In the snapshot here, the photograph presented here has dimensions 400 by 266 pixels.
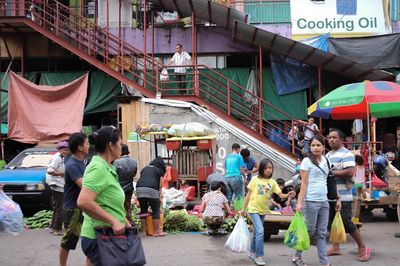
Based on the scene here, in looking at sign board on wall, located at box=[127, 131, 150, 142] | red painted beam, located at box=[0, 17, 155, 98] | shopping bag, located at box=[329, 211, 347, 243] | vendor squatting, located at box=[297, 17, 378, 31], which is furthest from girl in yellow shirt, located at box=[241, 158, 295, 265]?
vendor squatting, located at box=[297, 17, 378, 31]

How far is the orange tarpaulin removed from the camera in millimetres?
17078

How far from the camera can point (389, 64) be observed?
17562 millimetres

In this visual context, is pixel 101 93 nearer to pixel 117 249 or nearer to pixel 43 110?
pixel 43 110

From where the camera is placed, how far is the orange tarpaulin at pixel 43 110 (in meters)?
17.1

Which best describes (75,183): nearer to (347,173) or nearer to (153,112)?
(347,173)

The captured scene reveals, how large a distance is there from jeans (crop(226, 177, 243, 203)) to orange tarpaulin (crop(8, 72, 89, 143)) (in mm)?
6419

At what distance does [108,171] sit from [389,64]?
1500 centimetres

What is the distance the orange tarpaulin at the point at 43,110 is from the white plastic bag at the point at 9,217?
31.7 feet

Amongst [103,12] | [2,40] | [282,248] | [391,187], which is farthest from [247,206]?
[2,40]

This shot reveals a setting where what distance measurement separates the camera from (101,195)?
436cm

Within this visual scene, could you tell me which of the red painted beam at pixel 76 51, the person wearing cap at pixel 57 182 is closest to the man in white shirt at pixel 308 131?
the red painted beam at pixel 76 51

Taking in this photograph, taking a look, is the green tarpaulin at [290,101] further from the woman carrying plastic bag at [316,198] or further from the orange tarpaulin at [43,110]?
the woman carrying plastic bag at [316,198]

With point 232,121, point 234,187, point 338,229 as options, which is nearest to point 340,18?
point 232,121

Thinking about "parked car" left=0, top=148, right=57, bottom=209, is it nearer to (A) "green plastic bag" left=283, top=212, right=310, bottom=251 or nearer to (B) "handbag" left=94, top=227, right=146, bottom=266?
(A) "green plastic bag" left=283, top=212, right=310, bottom=251
